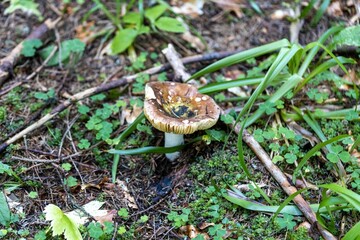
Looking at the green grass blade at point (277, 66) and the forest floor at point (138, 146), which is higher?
the green grass blade at point (277, 66)

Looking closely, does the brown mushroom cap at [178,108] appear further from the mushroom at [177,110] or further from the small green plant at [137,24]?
the small green plant at [137,24]

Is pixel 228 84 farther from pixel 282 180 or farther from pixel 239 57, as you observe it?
pixel 282 180

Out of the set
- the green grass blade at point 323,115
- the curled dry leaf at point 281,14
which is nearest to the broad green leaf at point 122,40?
the curled dry leaf at point 281,14

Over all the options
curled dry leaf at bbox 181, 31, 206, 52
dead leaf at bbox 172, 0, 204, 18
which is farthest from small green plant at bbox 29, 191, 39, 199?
dead leaf at bbox 172, 0, 204, 18

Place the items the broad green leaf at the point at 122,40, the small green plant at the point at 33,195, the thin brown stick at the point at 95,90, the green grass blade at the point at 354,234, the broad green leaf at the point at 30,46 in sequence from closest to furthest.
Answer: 1. the green grass blade at the point at 354,234
2. the small green plant at the point at 33,195
3. the thin brown stick at the point at 95,90
4. the broad green leaf at the point at 30,46
5. the broad green leaf at the point at 122,40

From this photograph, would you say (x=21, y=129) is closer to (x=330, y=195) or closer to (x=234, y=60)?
(x=234, y=60)

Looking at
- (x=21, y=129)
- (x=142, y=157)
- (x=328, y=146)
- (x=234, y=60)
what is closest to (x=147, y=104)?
(x=142, y=157)
